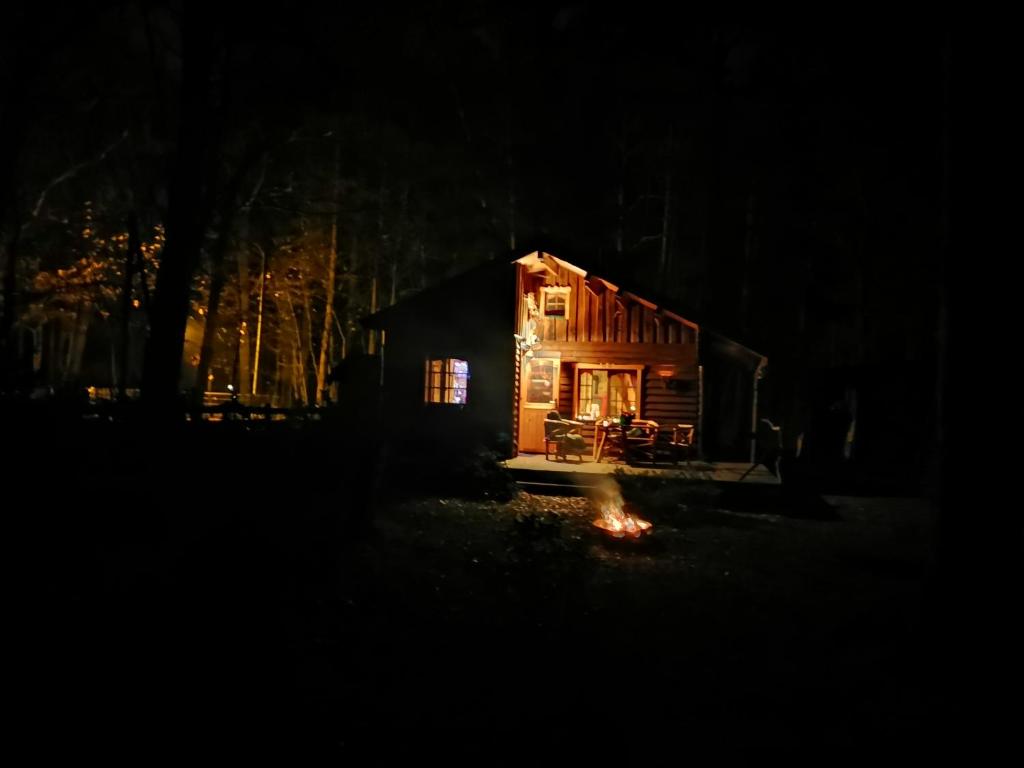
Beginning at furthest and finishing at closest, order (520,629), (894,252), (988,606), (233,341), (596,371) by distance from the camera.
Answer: (233,341) < (894,252) < (596,371) < (520,629) < (988,606)

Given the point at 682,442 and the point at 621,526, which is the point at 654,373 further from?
the point at 621,526

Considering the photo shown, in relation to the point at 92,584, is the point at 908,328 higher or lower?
higher

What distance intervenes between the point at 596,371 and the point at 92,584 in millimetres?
13126

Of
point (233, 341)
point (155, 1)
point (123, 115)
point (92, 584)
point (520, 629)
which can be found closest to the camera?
point (520, 629)

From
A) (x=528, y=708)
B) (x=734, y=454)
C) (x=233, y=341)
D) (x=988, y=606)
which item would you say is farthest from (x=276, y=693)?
(x=233, y=341)

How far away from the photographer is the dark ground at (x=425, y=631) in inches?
145

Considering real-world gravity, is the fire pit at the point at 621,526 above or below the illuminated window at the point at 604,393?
below

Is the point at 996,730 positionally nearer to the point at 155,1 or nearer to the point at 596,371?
the point at 596,371

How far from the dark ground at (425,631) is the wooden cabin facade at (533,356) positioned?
5.90m

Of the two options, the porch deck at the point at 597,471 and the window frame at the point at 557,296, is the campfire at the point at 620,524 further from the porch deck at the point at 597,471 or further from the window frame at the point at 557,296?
the window frame at the point at 557,296

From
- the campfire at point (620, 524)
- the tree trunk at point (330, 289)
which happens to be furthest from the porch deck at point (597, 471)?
the tree trunk at point (330, 289)

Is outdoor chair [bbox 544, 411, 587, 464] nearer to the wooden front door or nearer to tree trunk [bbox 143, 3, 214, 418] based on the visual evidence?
the wooden front door

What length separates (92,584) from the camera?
5.88 m

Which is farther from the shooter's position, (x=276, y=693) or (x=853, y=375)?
(x=853, y=375)
